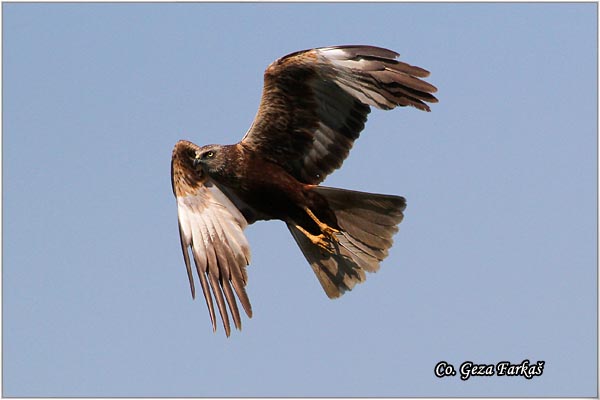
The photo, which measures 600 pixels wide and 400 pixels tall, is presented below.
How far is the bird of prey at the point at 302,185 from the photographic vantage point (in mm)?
10461

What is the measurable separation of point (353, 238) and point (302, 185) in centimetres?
73

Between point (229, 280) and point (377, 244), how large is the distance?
1.47 metres

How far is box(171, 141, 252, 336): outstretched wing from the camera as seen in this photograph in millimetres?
10727

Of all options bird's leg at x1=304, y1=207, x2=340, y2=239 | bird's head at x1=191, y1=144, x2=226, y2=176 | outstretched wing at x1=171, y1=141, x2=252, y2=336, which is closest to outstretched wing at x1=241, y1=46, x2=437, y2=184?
bird's head at x1=191, y1=144, x2=226, y2=176

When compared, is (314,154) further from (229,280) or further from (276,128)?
(229,280)

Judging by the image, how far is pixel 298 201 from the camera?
35.0 feet

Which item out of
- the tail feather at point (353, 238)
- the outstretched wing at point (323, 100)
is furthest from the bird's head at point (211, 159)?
the tail feather at point (353, 238)

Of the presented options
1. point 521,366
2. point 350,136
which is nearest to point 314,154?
point 350,136

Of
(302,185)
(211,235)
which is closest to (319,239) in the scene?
(302,185)

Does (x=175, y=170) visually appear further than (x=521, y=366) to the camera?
Yes

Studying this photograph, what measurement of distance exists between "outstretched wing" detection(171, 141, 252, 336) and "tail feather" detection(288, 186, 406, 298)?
2.00ft

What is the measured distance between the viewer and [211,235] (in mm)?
11211

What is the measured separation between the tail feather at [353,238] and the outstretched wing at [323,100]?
40 centimetres

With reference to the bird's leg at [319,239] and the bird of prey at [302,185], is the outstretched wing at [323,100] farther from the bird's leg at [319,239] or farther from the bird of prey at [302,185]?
the bird's leg at [319,239]
